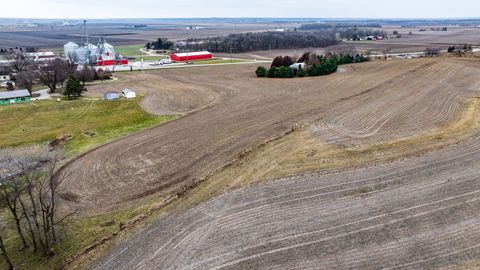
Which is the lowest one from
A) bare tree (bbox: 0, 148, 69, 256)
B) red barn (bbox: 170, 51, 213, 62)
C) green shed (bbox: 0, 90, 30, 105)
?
bare tree (bbox: 0, 148, 69, 256)

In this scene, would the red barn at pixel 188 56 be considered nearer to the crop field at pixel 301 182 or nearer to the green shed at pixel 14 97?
the green shed at pixel 14 97

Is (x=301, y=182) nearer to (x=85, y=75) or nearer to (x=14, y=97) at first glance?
(x=14, y=97)

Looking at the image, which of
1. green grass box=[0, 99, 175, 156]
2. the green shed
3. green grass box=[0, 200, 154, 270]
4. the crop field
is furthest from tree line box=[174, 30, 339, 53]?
green grass box=[0, 200, 154, 270]

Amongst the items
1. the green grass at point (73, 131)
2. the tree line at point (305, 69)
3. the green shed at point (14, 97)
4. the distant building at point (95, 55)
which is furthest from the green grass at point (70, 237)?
the distant building at point (95, 55)

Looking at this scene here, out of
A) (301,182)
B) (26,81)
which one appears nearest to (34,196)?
(301,182)

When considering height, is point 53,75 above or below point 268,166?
above

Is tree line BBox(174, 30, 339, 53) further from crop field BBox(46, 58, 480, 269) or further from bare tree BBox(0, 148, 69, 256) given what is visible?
bare tree BBox(0, 148, 69, 256)
